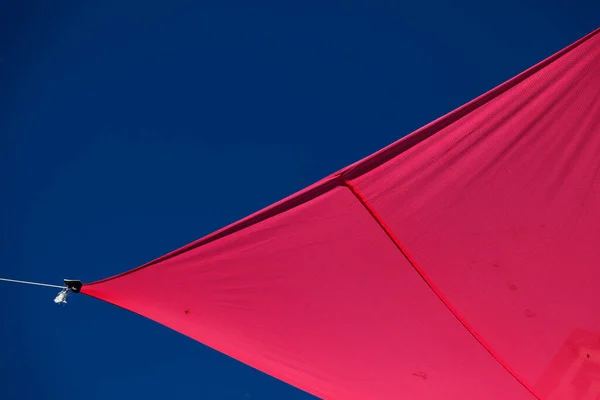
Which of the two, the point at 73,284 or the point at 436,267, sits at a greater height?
the point at 436,267

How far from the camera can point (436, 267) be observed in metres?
1.83

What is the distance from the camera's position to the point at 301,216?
1.69 m

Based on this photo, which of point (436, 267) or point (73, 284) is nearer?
point (73, 284)

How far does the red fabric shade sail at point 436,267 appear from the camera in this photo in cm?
160

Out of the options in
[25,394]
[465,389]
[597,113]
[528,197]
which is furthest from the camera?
[25,394]

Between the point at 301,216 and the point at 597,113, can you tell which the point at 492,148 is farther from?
the point at 301,216

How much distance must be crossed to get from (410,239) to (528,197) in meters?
0.38

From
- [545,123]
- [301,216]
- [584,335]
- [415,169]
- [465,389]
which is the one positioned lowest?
[301,216]

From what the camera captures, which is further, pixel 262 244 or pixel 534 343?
pixel 534 343

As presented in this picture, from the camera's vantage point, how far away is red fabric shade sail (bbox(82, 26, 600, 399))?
1.60 meters

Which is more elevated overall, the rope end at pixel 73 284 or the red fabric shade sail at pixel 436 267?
the red fabric shade sail at pixel 436 267

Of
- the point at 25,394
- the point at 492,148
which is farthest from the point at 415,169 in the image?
the point at 25,394

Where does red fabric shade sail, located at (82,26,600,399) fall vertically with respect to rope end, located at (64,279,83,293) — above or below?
above

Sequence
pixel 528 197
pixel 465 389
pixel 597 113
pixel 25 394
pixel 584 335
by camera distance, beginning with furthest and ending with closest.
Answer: pixel 25 394 < pixel 465 389 < pixel 584 335 < pixel 528 197 < pixel 597 113
